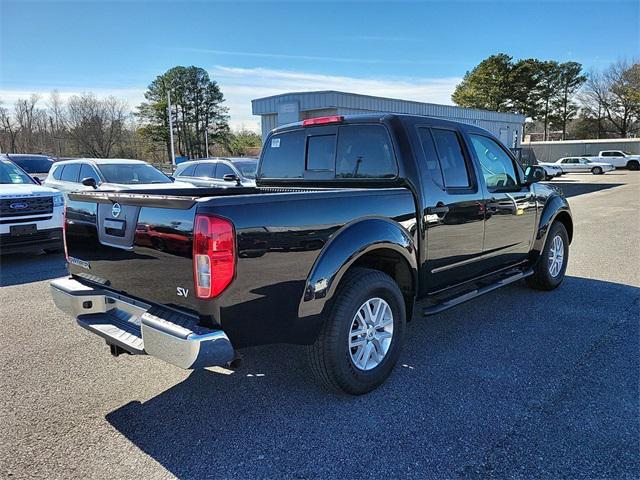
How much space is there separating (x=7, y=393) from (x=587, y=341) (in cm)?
474

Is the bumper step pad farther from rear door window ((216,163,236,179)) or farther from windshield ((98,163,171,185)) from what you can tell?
rear door window ((216,163,236,179))

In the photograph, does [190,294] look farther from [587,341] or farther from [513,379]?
[587,341]

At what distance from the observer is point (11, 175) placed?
8.41m

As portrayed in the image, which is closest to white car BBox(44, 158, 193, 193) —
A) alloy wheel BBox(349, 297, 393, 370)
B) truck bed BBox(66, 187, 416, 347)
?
truck bed BBox(66, 187, 416, 347)

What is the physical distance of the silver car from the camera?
1150cm

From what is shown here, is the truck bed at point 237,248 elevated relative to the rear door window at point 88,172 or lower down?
lower down

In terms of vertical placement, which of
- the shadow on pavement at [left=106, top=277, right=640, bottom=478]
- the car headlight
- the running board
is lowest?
the shadow on pavement at [left=106, top=277, right=640, bottom=478]

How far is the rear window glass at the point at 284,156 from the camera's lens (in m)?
4.38

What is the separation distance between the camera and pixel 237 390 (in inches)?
126

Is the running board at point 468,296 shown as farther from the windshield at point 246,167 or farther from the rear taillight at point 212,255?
the windshield at point 246,167

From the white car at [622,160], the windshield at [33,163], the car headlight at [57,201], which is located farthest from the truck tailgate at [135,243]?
the white car at [622,160]

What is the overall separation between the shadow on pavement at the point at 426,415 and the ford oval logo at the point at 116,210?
1.30 meters

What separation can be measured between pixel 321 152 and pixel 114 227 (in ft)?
6.64

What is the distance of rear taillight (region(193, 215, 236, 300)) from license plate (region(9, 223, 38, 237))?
629 cm
